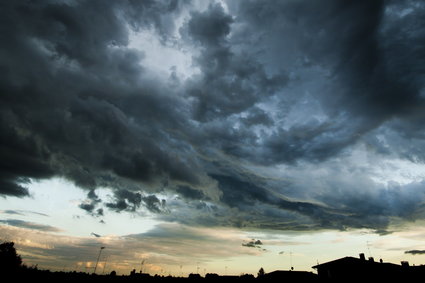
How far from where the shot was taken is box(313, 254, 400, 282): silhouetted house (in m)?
46.3

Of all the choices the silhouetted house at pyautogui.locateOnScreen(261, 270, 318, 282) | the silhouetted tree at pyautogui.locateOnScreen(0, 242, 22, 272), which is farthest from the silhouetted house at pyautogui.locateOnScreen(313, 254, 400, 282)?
the silhouetted tree at pyautogui.locateOnScreen(0, 242, 22, 272)

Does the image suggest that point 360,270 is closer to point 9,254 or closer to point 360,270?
point 360,270

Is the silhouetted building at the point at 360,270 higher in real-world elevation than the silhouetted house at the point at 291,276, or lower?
higher

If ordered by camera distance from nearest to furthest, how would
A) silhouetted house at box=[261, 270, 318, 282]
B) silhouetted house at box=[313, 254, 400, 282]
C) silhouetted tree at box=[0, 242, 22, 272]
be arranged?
silhouetted house at box=[313, 254, 400, 282] < silhouetted house at box=[261, 270, 318, 282] < silhouetted tree at box=[0, 242, 22, 272]

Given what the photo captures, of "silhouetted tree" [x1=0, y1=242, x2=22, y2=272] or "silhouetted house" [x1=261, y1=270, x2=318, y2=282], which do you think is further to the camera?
"silhouetted tree" [x1=0, y1=242, x2=22, y2=272]

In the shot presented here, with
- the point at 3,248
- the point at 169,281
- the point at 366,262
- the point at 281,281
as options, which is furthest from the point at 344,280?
the point at 3,248

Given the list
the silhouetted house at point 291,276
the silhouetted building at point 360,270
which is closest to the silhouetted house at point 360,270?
the silhouetted building at point 360,270

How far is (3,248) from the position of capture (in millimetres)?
92812

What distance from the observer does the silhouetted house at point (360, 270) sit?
4628 centimetres

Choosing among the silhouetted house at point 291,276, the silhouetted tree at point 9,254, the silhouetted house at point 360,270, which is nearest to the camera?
the silhouetted house at point 360,270

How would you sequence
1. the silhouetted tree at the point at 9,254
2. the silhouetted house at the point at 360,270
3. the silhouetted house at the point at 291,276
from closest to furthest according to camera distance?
the silhouetted house at the point at 360,270, the silhouetted house at the point at 291,276, the silhouetted tree at the point at 9,254

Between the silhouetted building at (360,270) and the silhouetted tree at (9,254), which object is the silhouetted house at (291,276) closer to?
the silhouetted building at (360,270)

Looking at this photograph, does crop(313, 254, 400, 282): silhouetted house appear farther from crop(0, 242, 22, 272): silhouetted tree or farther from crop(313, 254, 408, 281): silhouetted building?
crop(0, 242, 22, 272): silhouetted tree

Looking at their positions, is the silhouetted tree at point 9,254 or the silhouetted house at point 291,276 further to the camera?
the silhouetted tree at point 9,254
